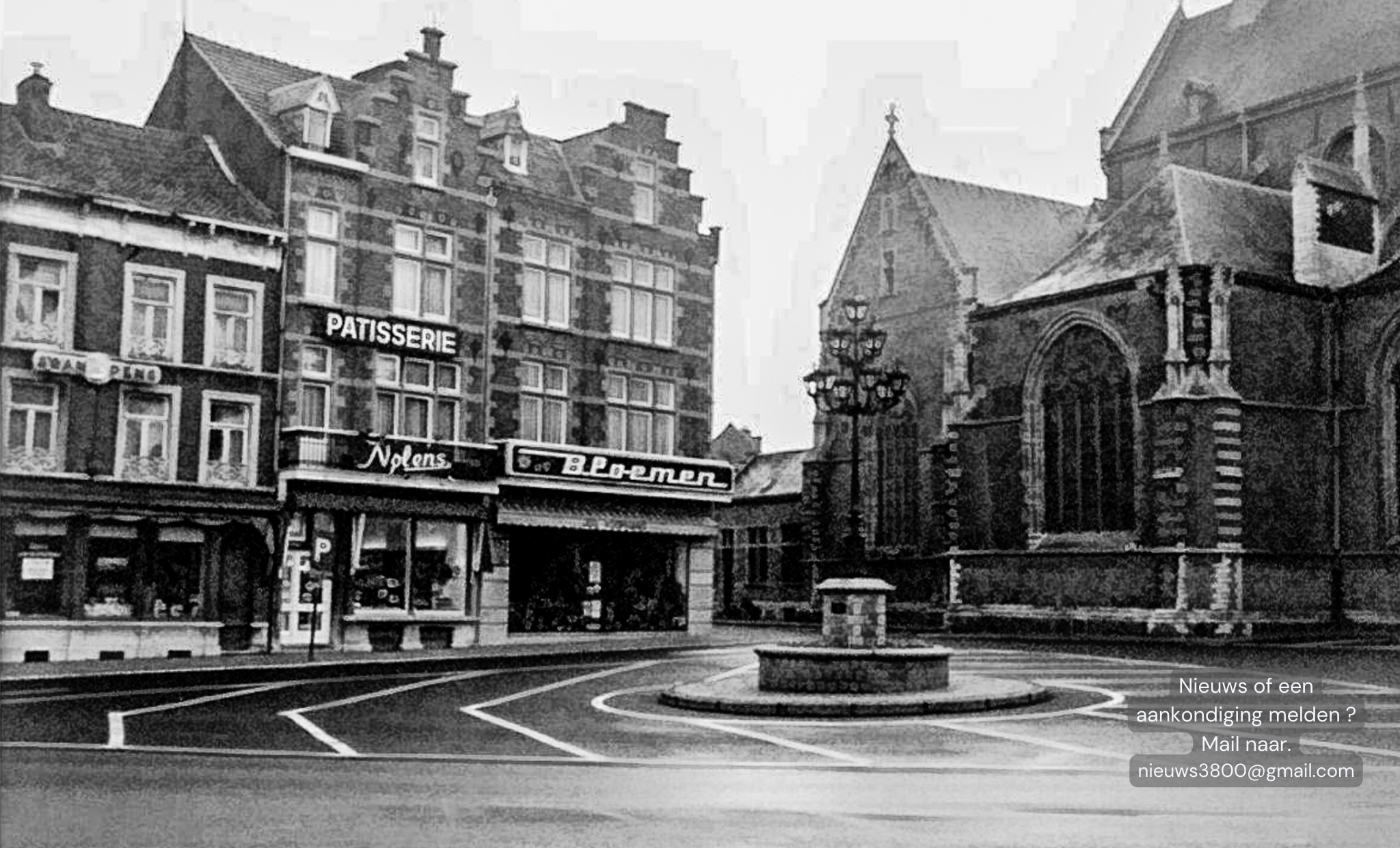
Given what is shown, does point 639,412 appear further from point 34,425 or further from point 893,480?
point 34,425

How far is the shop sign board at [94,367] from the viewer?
2750 cm

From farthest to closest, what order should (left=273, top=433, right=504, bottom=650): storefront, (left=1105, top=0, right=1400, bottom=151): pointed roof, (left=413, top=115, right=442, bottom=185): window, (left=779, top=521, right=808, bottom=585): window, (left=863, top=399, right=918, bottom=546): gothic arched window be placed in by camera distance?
1. (left=779, top=521, right=808, bottom=585): window
2. (left=863, top=399, right=918, bottom=546): gothic arched window
3. (left=1105, top=0, right=1400, bottom=151): pointed roof
4. (left=413, top=115, right=442, bottom=185): window
5. (left=273, top=433, right=504, bottom=650): storefront

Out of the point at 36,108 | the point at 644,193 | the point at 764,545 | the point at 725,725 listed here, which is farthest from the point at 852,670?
the point at 764,545

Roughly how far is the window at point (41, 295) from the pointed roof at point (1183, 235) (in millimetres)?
25385

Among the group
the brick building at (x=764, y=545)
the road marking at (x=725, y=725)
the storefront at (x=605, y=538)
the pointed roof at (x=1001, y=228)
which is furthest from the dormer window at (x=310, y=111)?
the brick building at (x=764, y=545)

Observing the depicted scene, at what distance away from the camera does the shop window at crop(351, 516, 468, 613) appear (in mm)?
32156

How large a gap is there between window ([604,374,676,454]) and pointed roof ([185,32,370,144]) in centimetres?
939

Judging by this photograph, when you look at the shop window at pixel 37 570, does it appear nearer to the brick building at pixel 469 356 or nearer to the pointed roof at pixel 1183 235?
the brick building at pixel 469 356

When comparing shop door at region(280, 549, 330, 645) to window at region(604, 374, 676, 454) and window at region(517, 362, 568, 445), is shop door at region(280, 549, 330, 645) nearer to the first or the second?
window at region(517, 362, 568, 445)

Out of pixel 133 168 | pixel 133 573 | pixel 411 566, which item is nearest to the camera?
pixel 133 573

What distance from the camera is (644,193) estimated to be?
3906 cm

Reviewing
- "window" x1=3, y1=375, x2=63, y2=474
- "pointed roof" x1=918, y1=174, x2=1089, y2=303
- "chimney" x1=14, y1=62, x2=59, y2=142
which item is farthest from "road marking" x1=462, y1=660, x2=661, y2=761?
"pointed roof" x1=918, y1=174, x2=1089, y2=303

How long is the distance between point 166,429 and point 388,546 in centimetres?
551

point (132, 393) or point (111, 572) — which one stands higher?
point (132, 393)
